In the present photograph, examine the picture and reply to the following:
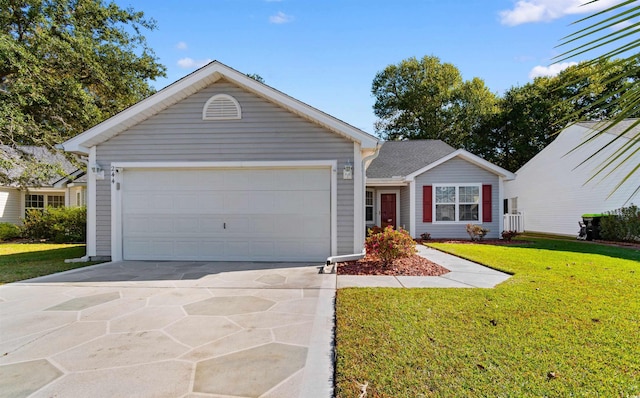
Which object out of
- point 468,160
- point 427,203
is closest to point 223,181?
point 427,203

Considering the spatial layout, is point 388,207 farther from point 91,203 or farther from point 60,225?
point 60,225

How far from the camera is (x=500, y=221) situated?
1428 centimetres

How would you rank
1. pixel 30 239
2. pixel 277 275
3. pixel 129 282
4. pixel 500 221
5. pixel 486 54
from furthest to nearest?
pixel 30 239, pixel 500 221, pixel 277 275, pixel 129 282, pixel 486 54

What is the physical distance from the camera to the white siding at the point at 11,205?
16.7 meters

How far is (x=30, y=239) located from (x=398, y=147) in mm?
17653

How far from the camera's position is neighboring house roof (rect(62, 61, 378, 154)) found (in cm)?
809

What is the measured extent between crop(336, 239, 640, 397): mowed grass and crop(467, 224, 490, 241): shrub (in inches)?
290

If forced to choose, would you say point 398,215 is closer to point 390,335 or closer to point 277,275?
point 277,275

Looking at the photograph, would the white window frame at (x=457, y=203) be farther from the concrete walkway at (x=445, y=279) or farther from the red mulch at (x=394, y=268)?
the concrete walkway at (x=445, y=279)

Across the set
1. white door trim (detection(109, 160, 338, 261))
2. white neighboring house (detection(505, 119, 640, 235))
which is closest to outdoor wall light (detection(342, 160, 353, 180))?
white door trim (detection(109, 160, 338, 261))

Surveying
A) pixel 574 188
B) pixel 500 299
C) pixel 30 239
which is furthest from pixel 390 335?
pixel 30 239

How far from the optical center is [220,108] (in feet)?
27.9

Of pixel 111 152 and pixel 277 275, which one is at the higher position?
pixel 111 152

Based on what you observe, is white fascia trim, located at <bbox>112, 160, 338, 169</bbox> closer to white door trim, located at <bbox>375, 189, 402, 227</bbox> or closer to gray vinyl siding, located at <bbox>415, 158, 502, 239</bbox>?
gray vinyl siding, located at <bbox>415, 158, 502, 239</bbox>
